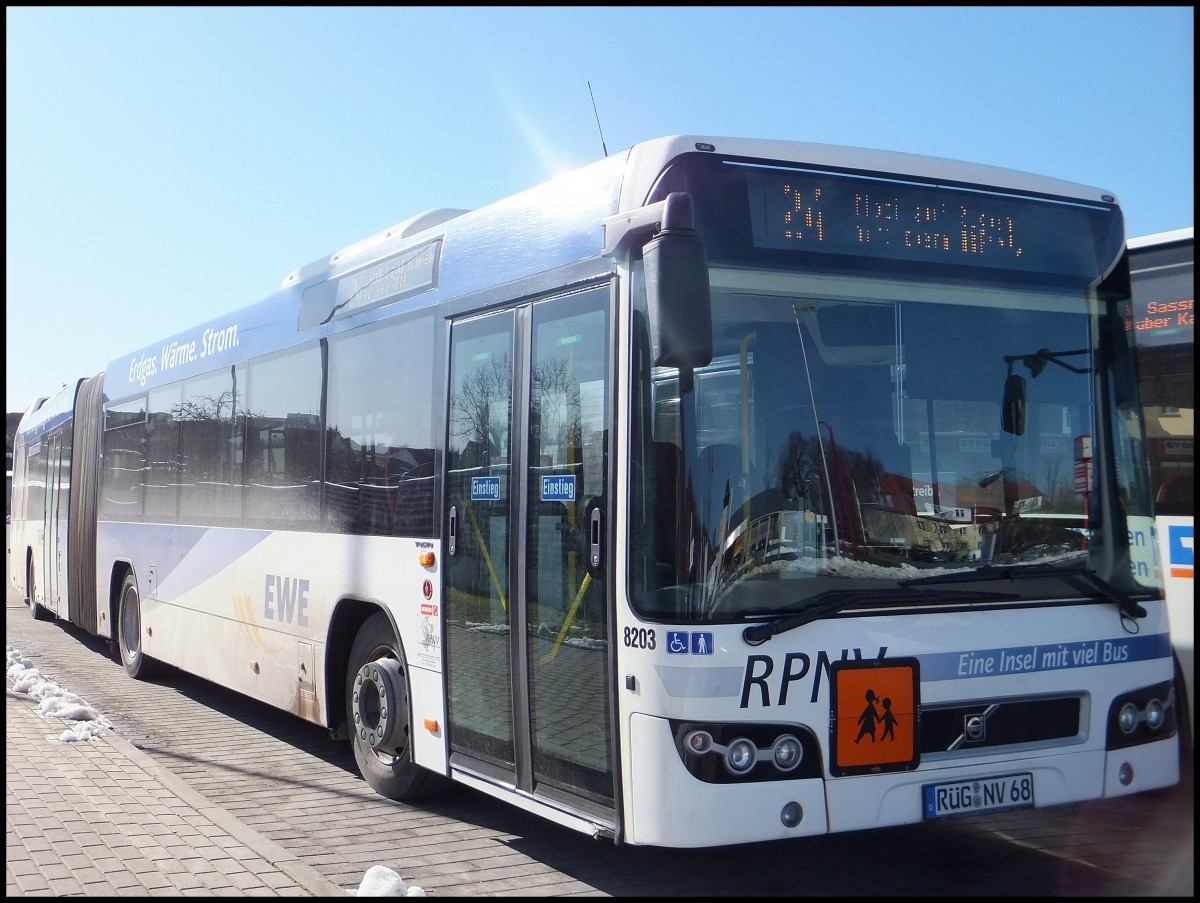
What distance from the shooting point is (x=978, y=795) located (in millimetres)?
5027

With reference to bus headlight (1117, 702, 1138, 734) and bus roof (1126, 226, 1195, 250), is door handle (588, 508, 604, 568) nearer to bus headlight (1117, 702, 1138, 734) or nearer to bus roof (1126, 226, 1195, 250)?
bus headlight (1117, 702, 1138, 734)

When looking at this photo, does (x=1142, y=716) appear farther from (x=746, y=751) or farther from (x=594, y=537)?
(x=594, y=537)

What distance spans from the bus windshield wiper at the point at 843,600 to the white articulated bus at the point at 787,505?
1 cm

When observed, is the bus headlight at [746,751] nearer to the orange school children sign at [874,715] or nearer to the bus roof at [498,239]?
the orange school children sign at [874,715]

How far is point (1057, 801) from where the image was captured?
5.20 meters

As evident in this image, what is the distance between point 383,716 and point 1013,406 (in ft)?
12.8

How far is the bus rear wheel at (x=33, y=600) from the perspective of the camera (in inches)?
751

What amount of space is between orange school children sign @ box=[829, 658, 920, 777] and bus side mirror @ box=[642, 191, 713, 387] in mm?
1399

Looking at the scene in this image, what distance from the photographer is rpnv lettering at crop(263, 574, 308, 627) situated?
816cm

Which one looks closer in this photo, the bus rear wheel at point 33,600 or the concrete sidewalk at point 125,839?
the concrete sidewalk at point 125,839

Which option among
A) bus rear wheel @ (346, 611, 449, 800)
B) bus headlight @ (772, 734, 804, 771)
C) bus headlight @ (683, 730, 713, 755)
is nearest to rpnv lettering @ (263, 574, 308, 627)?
bus rear wheel @ (346, 611, 449, 800)

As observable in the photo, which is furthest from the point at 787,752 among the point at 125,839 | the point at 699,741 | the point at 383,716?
the point at 125,839

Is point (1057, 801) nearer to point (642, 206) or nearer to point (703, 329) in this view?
point (703, 329)

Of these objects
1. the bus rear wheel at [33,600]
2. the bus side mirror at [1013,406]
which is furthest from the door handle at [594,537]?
the bus rear wheel at [33,600]
